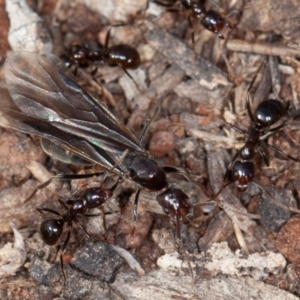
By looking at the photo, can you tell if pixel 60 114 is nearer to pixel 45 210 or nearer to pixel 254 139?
pixel 45 210

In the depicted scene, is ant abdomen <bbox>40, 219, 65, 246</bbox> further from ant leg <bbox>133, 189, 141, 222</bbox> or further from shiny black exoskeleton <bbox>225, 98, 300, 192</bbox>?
shiny black exoskeleton <bbox>225, 98, 300, 192</bbox>

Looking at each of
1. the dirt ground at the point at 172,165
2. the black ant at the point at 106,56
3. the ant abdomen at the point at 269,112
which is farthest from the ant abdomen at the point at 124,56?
the ant abdomen at the point at 269,112

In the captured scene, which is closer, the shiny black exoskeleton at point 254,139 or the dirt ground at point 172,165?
the dirt ground at point 172,165

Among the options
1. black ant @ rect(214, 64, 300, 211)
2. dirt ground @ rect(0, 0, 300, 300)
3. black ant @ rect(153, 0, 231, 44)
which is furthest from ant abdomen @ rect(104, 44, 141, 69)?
black ant @ rect(214, 64, 300, 211)

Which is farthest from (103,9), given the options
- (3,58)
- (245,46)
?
(245,46)

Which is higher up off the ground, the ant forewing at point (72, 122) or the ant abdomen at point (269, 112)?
the ant abdomen at point (269, 112)

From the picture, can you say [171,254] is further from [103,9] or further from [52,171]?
[103,9]

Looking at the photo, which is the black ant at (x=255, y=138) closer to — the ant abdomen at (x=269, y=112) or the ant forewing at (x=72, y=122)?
the ant abdomen at (x=269, y=112)
